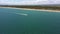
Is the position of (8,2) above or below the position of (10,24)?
above

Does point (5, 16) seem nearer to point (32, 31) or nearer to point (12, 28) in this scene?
point (12, 28)

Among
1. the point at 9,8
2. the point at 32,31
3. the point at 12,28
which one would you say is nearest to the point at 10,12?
the point at 9,8

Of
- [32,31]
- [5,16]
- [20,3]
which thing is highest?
[20,3]

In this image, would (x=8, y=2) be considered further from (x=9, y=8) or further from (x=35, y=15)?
(x=35, y=15)

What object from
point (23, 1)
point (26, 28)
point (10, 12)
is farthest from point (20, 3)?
point (26, 28)

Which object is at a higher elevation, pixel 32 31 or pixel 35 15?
pixel 35 15
